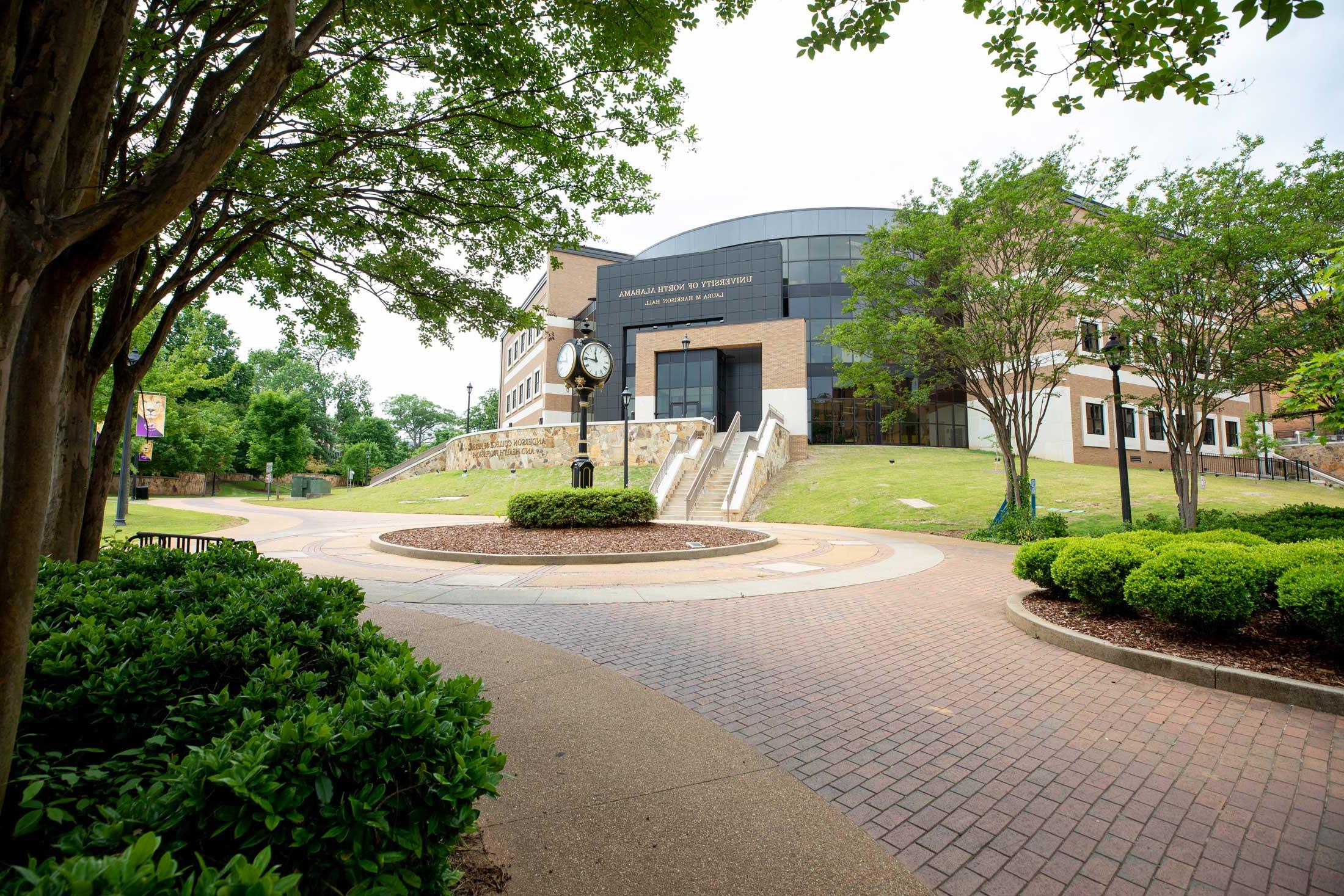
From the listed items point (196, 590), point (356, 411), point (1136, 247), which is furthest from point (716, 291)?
point (356, 411)

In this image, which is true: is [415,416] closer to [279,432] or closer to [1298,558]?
[279,432]

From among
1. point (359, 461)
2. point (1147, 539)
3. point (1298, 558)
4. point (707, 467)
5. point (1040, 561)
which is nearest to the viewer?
point (1298, 558)

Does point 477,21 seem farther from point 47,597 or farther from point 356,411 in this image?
point 356,411

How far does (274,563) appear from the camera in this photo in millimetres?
5324

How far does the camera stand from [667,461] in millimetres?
27094

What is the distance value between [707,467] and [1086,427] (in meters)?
24.7

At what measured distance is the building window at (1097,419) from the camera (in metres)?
34.9

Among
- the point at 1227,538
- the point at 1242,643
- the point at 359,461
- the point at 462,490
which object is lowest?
the point at 1242,643

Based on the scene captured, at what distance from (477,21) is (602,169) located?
2222mm

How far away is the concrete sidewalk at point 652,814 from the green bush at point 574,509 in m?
10.4

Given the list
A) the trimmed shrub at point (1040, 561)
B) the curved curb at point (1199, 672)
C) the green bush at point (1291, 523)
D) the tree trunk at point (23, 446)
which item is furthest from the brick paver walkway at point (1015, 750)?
the green bush at point (1291, 523)

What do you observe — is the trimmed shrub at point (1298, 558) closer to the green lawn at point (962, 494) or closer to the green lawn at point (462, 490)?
the green lawn at point (962, 494)

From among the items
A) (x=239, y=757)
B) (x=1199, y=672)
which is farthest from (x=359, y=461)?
(x=239, y=757)

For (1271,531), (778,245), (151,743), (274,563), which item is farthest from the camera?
(778,245)
